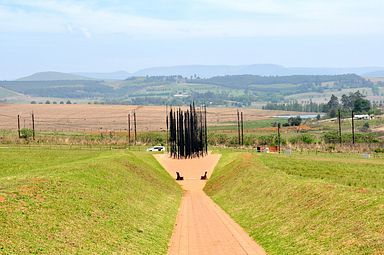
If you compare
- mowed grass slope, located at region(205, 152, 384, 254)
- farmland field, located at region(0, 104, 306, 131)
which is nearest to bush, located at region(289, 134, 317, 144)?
farmland field, located at region(0, 104, 306, 131)

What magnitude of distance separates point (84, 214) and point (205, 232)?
6.46 m

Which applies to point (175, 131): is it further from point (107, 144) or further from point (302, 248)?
point (302, 248)

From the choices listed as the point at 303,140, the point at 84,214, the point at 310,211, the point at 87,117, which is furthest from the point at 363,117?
the point at 84,214

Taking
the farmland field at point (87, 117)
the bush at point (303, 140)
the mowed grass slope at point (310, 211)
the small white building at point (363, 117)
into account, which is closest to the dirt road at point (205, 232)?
the mowed grass slope at point (310, 211)

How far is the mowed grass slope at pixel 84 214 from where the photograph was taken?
798 inches

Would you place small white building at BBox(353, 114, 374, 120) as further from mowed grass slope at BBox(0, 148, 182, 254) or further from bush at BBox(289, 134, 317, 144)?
mowed grass slope at BBox(0, 148, 182, 254)

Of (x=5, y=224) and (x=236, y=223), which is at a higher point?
(x=5, y=224)

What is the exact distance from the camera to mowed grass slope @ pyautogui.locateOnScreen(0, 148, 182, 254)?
2027 cm

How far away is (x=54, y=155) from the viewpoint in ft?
213

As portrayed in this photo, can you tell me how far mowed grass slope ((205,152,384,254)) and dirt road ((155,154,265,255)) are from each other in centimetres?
61

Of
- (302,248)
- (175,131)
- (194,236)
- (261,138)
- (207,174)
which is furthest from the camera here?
(261,138)

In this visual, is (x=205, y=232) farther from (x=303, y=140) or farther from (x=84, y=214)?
(x=303, y=140)

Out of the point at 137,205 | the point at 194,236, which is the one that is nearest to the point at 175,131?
the point at 137,205

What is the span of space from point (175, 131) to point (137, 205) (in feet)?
150
